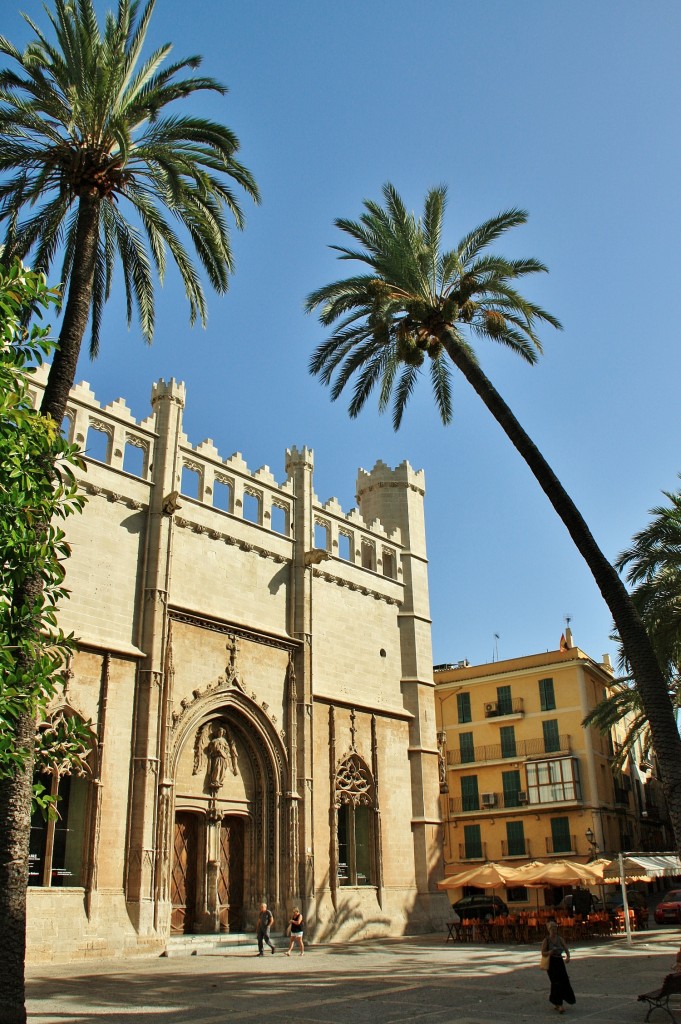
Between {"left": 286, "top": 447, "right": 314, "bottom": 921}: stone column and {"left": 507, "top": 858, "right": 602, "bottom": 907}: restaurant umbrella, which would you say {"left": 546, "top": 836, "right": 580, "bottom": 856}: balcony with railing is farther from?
{"left": 286, "top": 447, "right": 314, "bottom": 921}: stone column

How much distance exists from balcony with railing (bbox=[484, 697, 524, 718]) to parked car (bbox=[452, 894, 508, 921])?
12.6 m

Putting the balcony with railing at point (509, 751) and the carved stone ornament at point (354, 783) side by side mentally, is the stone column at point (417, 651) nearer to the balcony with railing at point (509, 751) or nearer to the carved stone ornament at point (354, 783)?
the carved stone ornament at point (354, 783)

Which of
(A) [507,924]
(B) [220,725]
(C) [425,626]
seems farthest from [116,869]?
(C) [425,626]

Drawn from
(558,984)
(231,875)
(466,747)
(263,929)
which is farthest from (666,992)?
(466,747)

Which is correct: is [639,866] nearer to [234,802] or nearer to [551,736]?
[234,802]

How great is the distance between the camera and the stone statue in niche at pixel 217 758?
21547mm

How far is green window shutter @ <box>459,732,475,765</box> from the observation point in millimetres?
42750

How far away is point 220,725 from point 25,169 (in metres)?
13.4

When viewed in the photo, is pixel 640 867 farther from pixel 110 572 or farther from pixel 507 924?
pixel 110 572

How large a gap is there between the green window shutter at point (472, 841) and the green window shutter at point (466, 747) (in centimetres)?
294

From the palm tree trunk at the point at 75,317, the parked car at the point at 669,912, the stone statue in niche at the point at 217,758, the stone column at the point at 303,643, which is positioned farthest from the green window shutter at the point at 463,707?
the palm tree trunk at the point at 75,317

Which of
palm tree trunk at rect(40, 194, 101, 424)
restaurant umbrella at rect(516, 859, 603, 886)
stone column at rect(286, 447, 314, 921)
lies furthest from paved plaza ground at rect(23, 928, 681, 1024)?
palm tree trunk at rect(40, 194, 101, 424)

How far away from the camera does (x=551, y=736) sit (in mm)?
40531

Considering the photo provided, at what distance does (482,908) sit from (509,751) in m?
12.8
